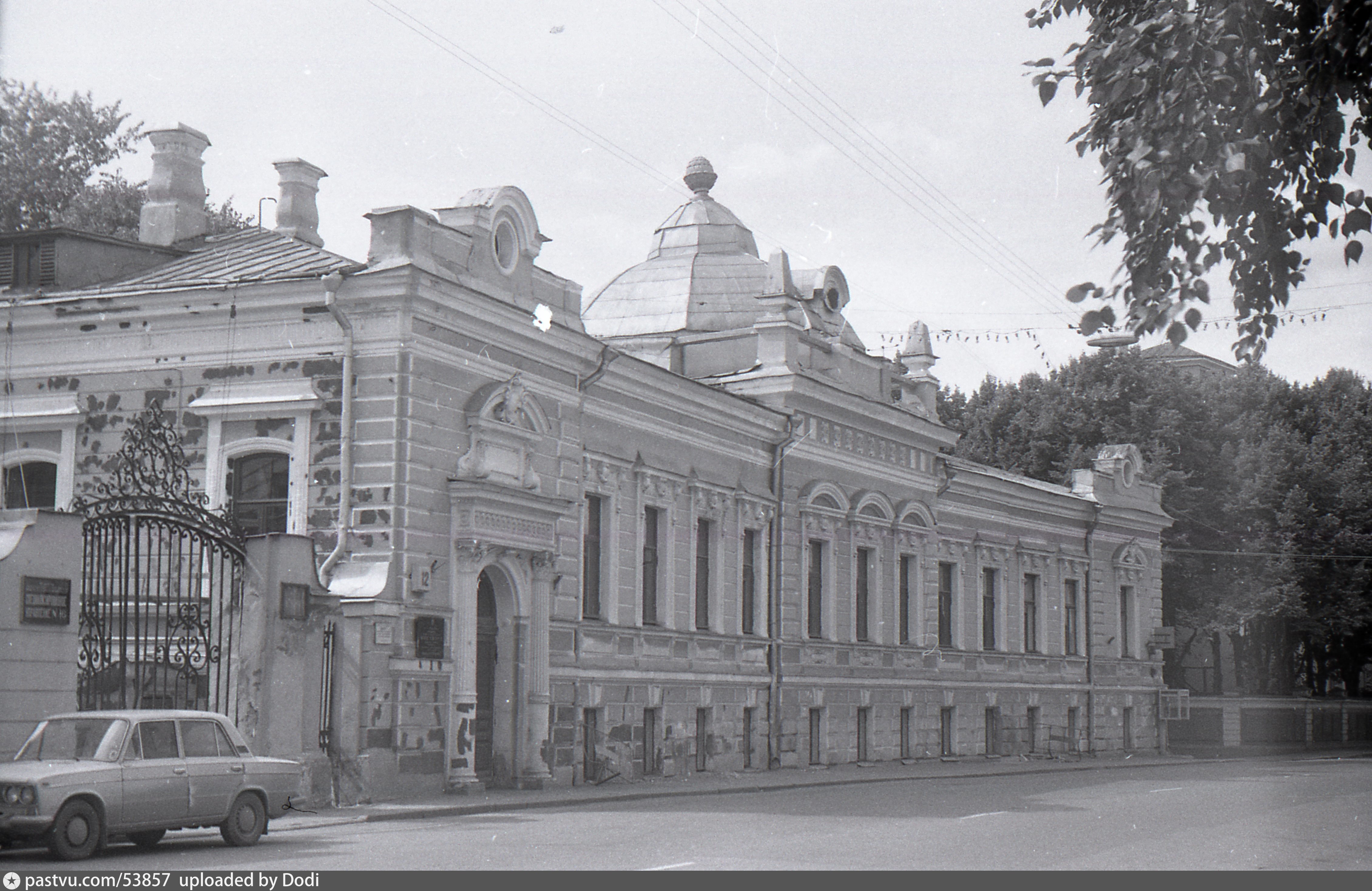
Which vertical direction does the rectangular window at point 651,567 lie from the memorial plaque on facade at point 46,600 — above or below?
above

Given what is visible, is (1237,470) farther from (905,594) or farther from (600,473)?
(600,473)

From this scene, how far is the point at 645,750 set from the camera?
2667cm

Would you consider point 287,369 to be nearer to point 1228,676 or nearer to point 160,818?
point 160,818

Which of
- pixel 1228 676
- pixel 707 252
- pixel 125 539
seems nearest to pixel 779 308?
pixel 707 252

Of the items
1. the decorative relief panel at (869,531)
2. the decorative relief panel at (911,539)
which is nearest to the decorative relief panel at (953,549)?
the decorative relief panel at (911,539)

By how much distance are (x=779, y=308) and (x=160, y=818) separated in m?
19.8

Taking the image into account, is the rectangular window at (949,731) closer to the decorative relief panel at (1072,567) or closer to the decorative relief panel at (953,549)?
the decorative relief panel at (953,549)

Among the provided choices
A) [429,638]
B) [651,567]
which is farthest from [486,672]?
[651,567]

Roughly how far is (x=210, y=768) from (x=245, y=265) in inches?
402

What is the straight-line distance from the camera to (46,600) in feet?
50.7

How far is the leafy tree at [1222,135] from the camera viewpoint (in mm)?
11109

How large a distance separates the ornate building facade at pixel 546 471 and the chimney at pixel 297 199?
0.05 metres

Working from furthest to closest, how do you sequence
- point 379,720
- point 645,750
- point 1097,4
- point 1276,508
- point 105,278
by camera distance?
point 1276,508
point 645,750
point 105,278
point 379,720
point 1097,4

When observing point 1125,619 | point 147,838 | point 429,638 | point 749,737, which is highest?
point 1125,619
